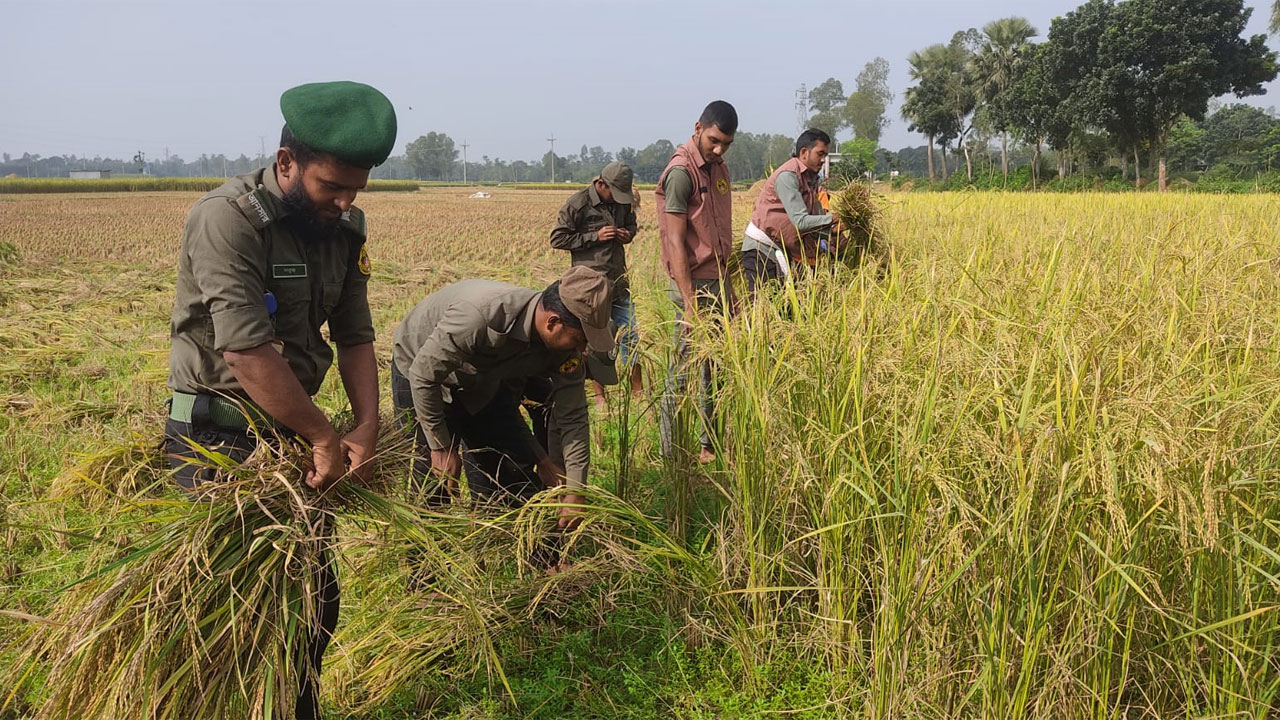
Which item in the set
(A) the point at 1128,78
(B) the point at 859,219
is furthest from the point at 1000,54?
(B) the point at 859,219

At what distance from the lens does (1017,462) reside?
5.65ft

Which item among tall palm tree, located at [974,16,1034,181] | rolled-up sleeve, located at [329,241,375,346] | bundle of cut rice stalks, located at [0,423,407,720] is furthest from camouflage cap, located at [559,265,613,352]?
tall palm tree, located at [974,16,1034,181]

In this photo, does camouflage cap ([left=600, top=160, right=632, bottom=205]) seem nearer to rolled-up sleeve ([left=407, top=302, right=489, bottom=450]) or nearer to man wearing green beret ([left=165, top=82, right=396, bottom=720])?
rolled-up sleeve ([left=407, top=302, right=489, bottom=450])

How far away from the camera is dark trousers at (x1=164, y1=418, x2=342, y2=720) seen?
1.99 m

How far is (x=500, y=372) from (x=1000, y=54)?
53729 millimetres

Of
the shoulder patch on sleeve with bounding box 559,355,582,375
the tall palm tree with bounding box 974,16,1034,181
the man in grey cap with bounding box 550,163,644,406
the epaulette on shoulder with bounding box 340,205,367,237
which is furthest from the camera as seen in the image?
the tall palm tree with bounding box 974,16,1034,181

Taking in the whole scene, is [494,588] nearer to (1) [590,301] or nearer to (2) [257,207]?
(1) [590,301]

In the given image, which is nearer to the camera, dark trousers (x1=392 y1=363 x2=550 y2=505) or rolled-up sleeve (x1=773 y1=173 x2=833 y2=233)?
dark trousers (x1=392 y1=363 x2=550 y2=505)

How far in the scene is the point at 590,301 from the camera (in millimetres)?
2350

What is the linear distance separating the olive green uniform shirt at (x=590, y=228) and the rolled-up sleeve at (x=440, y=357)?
2434 mm

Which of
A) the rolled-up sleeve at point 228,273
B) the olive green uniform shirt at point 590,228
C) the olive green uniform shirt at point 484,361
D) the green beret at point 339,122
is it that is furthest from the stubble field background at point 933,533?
the olive green uniform shirt at point 590,228

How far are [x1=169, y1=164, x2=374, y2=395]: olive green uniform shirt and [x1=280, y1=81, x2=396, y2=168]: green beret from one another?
18 cm

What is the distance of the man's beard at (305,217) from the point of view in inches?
75.9

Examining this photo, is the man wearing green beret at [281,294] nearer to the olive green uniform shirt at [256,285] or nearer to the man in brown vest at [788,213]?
the olive green uniform shirt at [256,285]
